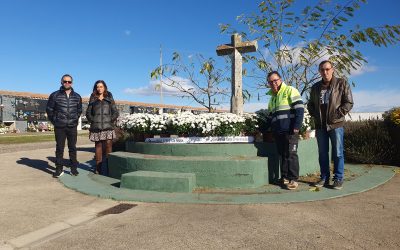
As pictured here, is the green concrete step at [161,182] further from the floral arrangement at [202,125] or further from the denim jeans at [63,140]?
the denim jeans at [63,140]

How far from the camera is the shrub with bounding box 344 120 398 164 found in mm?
7445

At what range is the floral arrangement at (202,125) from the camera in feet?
19.1

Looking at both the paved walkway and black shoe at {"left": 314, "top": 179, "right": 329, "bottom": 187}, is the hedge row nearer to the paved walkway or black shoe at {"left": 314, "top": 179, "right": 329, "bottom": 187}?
black shoe at {"left": 314, "top": 179, "right": 329, "bottom": 187}

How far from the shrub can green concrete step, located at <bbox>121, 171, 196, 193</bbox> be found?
15.2 feet

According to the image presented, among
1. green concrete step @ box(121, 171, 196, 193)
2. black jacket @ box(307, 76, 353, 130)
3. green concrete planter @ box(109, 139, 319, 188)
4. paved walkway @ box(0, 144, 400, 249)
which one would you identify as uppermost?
black jacket @ box(307, 76, 353, 130)

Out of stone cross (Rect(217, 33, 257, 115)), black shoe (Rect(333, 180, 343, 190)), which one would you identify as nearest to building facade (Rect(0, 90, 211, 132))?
stone cross (Rect(217, 33, 257, 115))

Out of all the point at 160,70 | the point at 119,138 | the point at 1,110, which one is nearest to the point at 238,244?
the point at 119,138

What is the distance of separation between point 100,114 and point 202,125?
83.3 inches

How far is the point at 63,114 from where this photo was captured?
6.17 metres

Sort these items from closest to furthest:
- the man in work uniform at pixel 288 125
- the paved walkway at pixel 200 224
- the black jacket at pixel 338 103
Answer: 1. the paved walkway at pixel 200 224
2. the black jacket at pixel 338 103
3. the man in work uniform at pixel 288 125

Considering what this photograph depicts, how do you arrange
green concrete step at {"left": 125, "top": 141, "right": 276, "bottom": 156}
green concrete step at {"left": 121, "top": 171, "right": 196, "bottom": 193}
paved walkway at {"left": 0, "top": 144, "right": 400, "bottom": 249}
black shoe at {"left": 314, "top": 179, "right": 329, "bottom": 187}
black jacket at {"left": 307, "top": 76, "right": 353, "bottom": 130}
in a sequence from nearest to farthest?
1. paved walkway at {"left": 0, "top": 144, "right": 400, "bottom": 249}
2. green concrete step at {"left": 121, "top": 171, "right": 196, "bottom": 193}
3. black jacket at {"left": 307, "top": 76, "right": 353, "bottom": 130}
4. black shoe at {"left": 314, "top": 179, "right": 329, "bottom": 187}
5. green concrete step at {"left": 125, "top": 141, "right": 276, "bottom": 156}

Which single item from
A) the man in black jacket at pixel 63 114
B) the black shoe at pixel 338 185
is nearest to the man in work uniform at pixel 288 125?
the black shoe at pixel 338 185

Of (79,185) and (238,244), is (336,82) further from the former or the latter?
Answer: (79,185)

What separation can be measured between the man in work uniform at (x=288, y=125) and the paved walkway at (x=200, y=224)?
0.88 m
